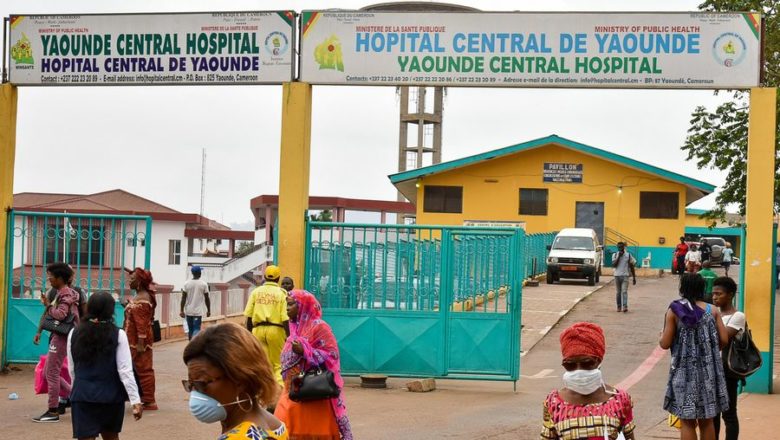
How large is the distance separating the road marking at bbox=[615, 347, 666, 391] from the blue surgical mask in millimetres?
11712

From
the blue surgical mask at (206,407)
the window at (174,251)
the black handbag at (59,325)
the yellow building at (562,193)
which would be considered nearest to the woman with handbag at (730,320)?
the blue surgical mask at (206,407)

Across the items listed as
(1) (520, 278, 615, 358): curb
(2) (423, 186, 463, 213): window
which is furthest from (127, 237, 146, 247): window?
(2) (423, 186, 463, 213): window

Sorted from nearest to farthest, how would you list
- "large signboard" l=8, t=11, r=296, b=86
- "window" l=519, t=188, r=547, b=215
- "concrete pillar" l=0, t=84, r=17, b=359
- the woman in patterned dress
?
the woman in patterned dress, "large signboard" l=8, t=11, r=296, b=86, "concrete pillar" l=0, t=84, r=17, b=359, "window" l=519, t=188, r=547, b=215

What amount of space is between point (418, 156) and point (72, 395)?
5293 centimetres

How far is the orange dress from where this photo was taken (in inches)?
491

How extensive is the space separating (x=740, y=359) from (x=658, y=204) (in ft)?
126

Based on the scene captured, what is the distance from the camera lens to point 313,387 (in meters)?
7.54

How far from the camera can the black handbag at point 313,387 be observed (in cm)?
754

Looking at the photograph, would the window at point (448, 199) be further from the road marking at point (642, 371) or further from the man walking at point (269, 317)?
the man walking at point (269, 317)

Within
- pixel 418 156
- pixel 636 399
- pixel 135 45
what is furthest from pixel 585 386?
pixel 418 156

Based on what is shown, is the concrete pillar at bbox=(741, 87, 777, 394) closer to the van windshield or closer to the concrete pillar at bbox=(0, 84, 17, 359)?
the concrete pillar at bbox=(0, 84, 17, 359)

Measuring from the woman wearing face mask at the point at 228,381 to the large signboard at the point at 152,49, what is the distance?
11.4 m

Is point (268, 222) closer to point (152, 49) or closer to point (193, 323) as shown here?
point (193, 323)

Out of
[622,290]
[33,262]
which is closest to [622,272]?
[622,290]
